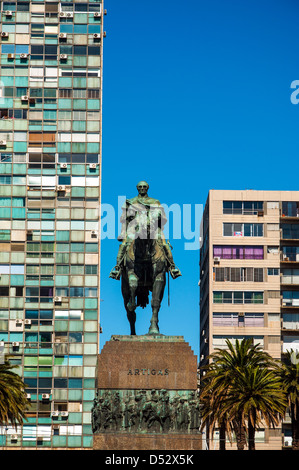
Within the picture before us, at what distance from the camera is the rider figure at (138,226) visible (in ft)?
134

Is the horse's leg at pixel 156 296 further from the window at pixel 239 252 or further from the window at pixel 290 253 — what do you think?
the window at pixel 290 253

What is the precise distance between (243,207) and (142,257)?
70455mm

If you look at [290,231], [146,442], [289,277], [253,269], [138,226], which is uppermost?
[290,231]

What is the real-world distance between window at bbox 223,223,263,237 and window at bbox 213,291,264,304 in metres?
5.99

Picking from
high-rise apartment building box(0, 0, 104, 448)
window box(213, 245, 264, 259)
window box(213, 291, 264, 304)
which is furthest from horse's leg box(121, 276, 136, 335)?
window box(213, 245, 264, 259)

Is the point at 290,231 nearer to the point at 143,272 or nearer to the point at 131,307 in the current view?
the point at 143,272

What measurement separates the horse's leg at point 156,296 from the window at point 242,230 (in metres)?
68.9

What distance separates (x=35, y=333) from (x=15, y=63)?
26016 mm

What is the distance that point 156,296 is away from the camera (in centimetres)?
4056

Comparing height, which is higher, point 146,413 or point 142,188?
point 142,188

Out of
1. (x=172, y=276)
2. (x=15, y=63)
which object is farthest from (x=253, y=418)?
(x=15, y=63)

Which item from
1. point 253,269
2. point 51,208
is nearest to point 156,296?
point 51,208

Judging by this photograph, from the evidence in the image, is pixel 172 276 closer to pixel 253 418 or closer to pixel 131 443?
pixel 131 443

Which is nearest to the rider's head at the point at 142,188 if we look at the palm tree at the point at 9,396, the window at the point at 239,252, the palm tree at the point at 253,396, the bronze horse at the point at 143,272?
the bronze horse at the point at 143,272
